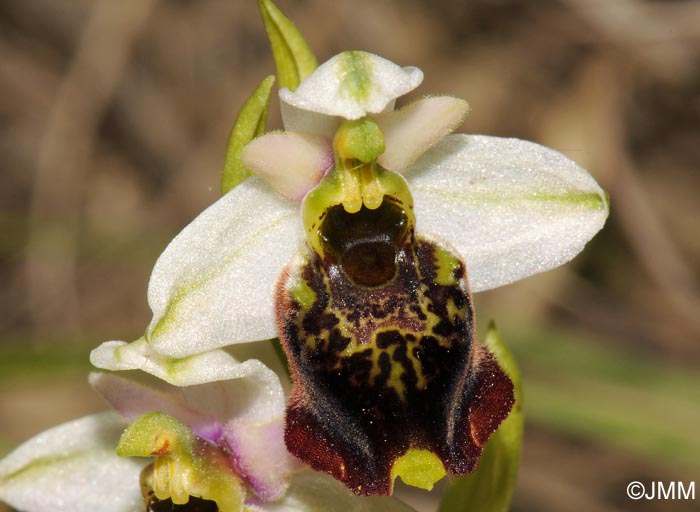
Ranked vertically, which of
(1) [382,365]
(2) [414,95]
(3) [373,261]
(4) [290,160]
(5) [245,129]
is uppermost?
(2) [414,95]

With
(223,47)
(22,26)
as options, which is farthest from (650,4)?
(22,26)

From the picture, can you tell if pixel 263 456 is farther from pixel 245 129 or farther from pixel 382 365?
pixel 245 129

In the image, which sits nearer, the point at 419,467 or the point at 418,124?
the point at 419,467

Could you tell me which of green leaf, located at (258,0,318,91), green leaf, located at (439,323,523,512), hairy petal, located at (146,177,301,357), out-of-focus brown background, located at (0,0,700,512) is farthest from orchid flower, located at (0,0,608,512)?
out-of-focus brown background, located at (0,0,700,512)

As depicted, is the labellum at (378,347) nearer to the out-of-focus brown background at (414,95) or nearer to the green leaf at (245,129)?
the green leaf at (245,129)

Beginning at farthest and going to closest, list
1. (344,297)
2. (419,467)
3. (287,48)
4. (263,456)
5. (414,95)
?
(414,95) < (287,48) < (263,456) < (344,297) < (419,467)

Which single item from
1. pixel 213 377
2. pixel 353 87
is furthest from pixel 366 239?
pixel 213 377

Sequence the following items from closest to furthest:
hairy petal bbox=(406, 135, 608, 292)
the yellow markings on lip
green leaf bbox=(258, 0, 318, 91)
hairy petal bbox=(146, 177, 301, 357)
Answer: the yellow markings on lip → hairy petal bbox=(146, 177, 301, 357) → hairy petal bbox=(406, 135, 608, 292) → green leaf bbox=(258, 0, 318, 91)

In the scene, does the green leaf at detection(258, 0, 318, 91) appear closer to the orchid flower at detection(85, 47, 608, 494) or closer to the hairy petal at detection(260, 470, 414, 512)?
the orchid flower at detection(85, 47, 608, 494)
